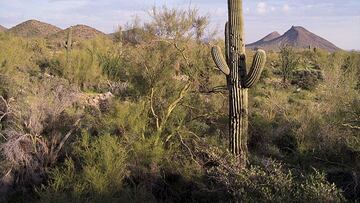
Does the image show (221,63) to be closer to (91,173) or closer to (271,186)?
(271,186)

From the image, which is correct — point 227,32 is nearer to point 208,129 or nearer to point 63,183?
point 208,129

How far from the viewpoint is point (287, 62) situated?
81.8ft

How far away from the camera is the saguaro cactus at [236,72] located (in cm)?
1108

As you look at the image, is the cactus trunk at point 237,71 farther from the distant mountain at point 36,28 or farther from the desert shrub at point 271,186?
the distant mountain at point 36,28

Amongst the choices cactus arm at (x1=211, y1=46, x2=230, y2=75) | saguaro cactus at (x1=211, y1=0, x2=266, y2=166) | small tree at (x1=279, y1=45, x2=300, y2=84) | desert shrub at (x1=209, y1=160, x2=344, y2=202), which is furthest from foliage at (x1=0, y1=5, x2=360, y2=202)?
small tree at (x1=279, y1=45, x2=300, y2=84)

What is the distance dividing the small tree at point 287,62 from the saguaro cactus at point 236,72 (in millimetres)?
12586

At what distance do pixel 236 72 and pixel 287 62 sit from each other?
14388mm

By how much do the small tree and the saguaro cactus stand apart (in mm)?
12586

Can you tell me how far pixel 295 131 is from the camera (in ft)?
44.0

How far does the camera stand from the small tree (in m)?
24.5

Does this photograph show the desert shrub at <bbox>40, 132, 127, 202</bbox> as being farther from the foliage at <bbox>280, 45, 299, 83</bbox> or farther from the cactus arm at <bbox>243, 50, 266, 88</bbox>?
the foliage at <bbox>280, 45, 299, 83</bbox>

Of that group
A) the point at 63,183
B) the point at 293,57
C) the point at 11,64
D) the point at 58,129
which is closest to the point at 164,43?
the point at 58,129

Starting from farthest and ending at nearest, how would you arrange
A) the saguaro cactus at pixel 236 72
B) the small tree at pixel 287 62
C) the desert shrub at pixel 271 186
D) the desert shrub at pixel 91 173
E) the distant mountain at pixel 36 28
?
the distant mountain at pixel 36 28 < the small tree at pixel 287 62 < the saguaro cactus at pixel 236 72 < the desert shrub at pixel 91 173 < the desert shrub at pixel 271 186

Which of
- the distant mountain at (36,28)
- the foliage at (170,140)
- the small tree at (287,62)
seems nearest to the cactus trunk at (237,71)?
the foliage at (170,140)
